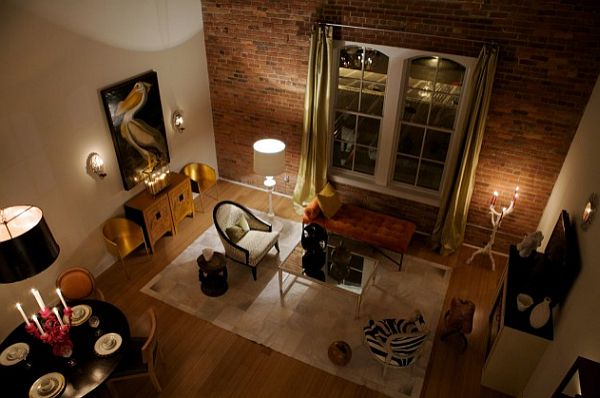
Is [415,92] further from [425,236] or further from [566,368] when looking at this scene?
[566,368]

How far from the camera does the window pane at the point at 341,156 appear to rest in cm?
707

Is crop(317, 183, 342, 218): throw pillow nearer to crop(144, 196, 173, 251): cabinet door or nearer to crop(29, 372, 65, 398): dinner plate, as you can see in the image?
crop(144, 196, 173, 251): cabinet door

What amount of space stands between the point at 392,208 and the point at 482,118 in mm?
1895

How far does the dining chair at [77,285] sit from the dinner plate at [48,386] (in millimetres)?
1207

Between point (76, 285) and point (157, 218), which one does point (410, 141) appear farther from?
point (76, 285)

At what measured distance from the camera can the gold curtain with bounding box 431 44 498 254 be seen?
16.8ft

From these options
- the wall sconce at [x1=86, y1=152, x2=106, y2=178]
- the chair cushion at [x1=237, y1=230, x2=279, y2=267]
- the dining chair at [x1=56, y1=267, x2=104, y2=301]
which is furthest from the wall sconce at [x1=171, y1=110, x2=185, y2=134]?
the dining chair at [x1=56, y1=267, x2=104, y2=301]

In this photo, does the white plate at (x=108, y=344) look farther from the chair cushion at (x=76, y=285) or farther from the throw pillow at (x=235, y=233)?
the throw pillow at (x=235, y=233)

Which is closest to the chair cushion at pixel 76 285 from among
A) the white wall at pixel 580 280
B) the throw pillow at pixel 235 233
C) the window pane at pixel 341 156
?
the throw pillow at pixel 235 233

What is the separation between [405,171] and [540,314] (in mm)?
4000

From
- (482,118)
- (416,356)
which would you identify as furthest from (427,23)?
(416,356)

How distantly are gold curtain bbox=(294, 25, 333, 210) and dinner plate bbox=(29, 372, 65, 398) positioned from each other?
421 cm

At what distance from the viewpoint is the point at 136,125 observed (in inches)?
232

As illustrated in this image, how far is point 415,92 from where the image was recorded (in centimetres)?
809
